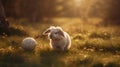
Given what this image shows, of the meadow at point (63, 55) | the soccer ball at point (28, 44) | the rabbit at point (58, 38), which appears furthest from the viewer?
the soccer ball at point (28, 44)

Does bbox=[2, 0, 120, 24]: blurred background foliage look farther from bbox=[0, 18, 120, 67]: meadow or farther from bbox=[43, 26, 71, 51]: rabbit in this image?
bbox=[43, 26, 71, 51]: rabbit

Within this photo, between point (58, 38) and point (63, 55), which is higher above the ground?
point (58, 38)

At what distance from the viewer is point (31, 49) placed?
12.7 meters

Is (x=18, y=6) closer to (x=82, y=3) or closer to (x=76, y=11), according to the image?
(x=82, y=3)

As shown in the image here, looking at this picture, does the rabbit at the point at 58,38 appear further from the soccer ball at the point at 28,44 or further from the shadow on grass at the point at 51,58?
the soccer ball at the point at 28,44

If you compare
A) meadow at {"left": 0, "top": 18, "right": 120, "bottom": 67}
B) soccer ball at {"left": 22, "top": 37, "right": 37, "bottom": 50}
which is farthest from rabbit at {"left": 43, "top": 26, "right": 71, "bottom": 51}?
soccer ball at {"left": 22, "top": 37, "right": 37, "bottom": 50}

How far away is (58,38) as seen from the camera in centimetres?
1220

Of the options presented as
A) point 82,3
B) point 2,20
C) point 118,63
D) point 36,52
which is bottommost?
point 118,63

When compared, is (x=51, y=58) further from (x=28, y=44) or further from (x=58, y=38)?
(x=28, y=44)

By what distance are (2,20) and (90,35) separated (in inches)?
151

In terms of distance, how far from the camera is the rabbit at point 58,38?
12008 millimetres

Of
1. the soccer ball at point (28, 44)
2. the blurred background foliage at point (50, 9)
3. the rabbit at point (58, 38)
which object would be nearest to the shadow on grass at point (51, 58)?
the rabbit at point (58, 38)

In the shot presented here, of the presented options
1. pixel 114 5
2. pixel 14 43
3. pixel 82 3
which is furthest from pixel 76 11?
pixel 14 43

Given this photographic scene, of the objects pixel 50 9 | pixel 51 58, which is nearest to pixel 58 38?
pixel 51 58
